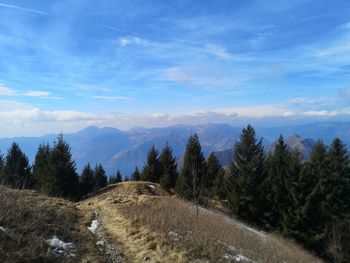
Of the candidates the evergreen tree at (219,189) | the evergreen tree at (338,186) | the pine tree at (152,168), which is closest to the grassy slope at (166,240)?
the evergreen tree at (338,186)

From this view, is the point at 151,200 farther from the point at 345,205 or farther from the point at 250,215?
the point at 345,205

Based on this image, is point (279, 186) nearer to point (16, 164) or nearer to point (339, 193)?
point (339, 193)

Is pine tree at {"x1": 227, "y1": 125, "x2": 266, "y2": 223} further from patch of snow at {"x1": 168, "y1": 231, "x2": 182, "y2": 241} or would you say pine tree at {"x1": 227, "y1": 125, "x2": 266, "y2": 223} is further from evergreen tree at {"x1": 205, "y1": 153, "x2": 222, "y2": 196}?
patch of snow at {"x1": 168, "y1": 231, "x2": 182, "y2": 241}

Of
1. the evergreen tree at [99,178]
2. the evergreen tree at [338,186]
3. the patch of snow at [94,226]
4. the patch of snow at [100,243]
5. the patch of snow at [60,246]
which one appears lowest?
the evergreen tree at [99,178]

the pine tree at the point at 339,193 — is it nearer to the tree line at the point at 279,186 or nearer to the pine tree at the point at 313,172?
the tree line at the point at 279,186

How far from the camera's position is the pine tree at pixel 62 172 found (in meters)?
35.5

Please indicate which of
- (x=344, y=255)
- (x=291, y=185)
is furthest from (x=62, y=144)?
(x=344, y=255)

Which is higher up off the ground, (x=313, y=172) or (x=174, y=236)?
(x=174, y=236)

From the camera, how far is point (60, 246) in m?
11.3

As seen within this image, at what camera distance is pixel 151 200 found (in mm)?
24016

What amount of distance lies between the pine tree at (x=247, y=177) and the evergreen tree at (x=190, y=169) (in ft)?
13.3

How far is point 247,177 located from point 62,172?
18.7m

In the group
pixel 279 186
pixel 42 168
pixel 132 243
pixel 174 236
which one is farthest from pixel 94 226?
pixel 42 168

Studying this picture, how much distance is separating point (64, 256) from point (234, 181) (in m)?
29.2
